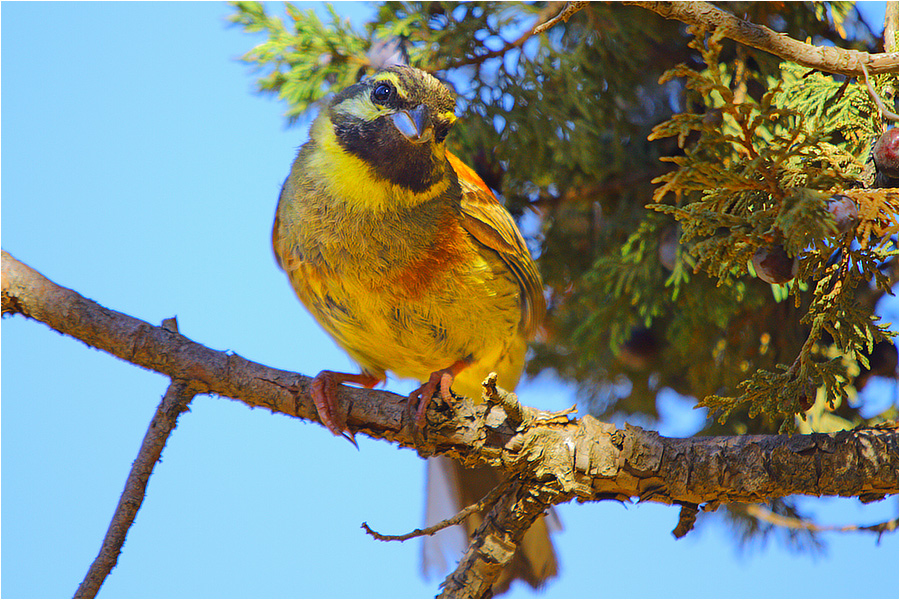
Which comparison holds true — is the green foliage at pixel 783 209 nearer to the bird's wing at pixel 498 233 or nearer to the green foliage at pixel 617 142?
the green foliage at pixel 617 142

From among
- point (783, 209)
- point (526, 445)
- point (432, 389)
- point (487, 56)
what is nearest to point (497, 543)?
point (526, 445)

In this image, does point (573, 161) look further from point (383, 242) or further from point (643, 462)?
point (643, 462)

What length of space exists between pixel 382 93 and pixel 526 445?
1.16 m

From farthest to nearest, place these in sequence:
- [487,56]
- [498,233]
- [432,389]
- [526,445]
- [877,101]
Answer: [487,56] → [498,233] → [432,389] → [526,445] → [877,101]

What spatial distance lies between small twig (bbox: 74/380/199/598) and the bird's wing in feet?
3.44

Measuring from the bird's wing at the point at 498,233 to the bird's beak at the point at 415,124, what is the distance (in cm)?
34

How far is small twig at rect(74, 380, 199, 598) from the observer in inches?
73.8

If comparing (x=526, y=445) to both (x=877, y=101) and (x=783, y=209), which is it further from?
(x=877, y=101)

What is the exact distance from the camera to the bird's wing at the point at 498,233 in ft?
8.14

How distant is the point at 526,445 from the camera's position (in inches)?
77.8

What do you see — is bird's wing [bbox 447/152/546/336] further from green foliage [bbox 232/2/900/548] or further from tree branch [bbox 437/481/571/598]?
tree branch [bbox 437/481/571/598]

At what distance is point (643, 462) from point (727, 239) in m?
0.70

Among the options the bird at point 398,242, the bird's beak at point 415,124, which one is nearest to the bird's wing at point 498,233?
the bird at point 398,242

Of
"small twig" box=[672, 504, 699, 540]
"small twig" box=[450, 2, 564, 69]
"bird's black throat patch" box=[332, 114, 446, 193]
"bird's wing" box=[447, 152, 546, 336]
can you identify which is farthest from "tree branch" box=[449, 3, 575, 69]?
"small twig" box=[672, 504, 699, 540]
